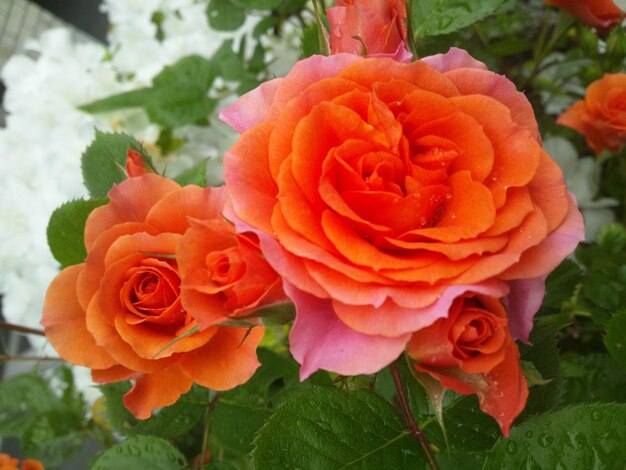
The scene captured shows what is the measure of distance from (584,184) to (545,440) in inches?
16.5

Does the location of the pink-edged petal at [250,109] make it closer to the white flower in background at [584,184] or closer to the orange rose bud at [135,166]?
the orange rose bud at [135,166]

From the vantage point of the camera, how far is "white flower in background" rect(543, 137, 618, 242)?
60 centimetres

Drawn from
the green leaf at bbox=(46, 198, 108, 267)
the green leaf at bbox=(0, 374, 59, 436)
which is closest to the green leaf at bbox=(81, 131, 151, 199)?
the green leaf at bbox=(46, 198, 108, 267)

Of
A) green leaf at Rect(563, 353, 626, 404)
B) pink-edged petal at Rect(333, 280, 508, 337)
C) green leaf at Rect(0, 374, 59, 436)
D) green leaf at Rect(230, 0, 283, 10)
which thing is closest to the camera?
pink-edged petal at Rect(333, 280, 508, 337)

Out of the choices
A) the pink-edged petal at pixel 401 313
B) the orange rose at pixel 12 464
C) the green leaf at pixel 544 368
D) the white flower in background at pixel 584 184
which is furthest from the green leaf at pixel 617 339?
the orange rose at pixel 12 464

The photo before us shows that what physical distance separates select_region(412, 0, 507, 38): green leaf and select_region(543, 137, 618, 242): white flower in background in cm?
28

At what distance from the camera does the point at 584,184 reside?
618 mm

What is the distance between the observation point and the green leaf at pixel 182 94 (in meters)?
0.59

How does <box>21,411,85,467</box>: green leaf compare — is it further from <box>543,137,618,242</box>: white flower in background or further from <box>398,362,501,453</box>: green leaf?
<box>543,137,618,242</box>: white flower in background

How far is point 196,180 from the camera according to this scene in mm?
360

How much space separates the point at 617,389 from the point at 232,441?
0.26 meters

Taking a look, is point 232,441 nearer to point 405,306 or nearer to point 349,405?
point 349,405

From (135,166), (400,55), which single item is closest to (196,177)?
(135,166)

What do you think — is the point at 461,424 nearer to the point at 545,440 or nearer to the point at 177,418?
the point at 545,440
